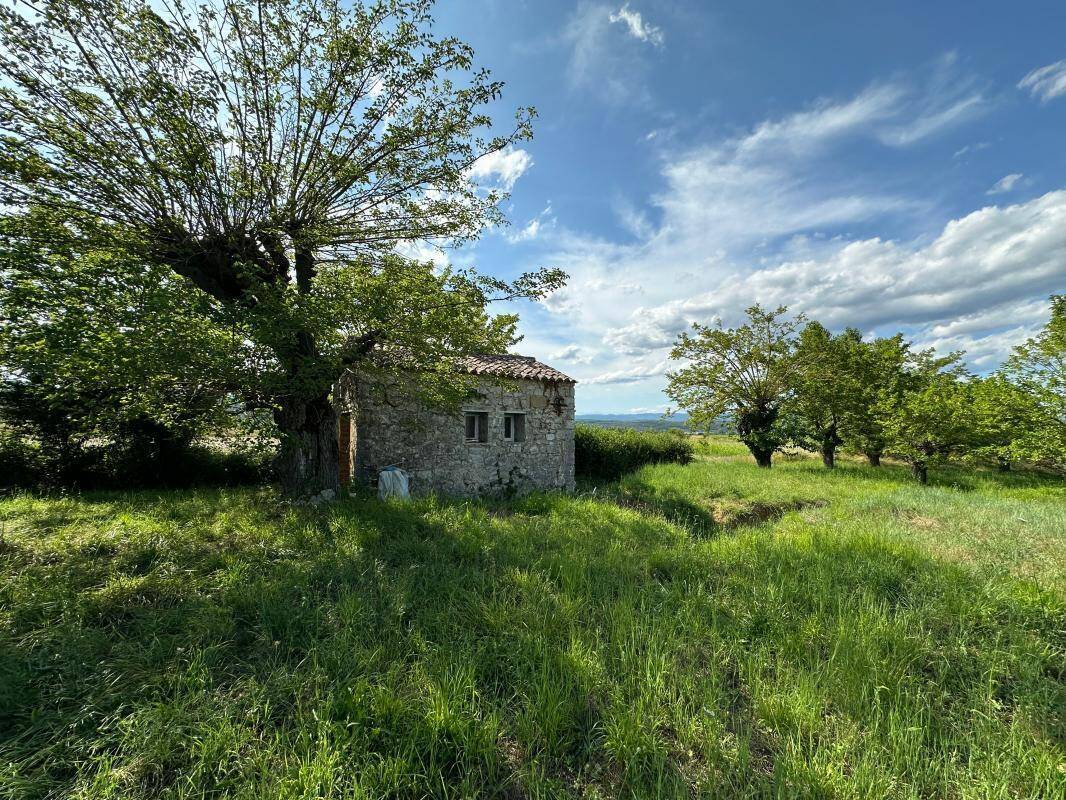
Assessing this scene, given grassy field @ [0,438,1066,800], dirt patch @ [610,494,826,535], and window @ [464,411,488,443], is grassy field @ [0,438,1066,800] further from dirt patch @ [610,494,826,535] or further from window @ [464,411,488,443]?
window @ [464,411,488,443]

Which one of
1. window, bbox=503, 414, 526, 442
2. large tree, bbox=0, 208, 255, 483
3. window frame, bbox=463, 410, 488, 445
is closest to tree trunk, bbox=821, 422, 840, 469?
window, bbox=503, 414, 526, 442

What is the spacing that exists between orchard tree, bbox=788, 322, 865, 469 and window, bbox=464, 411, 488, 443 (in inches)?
517

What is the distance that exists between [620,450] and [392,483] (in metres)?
9.56

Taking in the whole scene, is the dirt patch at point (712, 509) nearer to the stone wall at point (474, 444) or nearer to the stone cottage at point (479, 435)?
the stone wall at point (474, 444)

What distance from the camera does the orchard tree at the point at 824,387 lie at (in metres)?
16.2

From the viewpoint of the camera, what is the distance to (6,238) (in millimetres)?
4797

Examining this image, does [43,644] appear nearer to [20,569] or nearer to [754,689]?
[20,569]

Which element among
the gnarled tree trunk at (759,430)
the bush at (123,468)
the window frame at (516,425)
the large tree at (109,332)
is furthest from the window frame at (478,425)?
the gnarled tree trunk at (759,430)

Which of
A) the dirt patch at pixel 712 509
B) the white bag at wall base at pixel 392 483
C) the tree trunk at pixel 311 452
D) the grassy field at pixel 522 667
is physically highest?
the tree trunk at pixel 311 452

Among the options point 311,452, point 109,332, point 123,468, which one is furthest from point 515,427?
point 123,468

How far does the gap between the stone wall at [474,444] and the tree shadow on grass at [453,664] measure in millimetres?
5180

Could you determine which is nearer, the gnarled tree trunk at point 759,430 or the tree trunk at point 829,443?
the gnarled tree trunk at point 759,430

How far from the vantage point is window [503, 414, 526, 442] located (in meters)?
11.7

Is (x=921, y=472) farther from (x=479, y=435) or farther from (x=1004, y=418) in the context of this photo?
(x=479, y=435)
